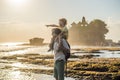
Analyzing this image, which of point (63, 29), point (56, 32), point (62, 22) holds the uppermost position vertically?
point (62, 22)

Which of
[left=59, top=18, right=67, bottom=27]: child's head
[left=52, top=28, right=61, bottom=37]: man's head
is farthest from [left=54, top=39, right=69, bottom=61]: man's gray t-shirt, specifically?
[left=59, top=18, right=67, bottom=27]: child's head

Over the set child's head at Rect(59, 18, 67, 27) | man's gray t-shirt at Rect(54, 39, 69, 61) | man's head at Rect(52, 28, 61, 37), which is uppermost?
child's head at Rect(59, 18, 67, 27)

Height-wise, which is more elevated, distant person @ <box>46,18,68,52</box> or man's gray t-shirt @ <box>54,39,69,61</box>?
distant person @ <box>46,18,68,52</box>

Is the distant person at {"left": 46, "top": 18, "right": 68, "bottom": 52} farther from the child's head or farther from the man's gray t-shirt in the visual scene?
the man's gray t-shirt

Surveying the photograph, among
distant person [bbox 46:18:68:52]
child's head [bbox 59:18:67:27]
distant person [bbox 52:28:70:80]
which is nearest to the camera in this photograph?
distant person [bbox 52:28:70:80]

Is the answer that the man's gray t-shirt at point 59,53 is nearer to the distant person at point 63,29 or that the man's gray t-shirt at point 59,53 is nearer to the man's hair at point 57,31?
the distant person at point 63,29

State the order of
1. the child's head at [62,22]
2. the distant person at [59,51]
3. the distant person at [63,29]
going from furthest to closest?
the child's head at [62,22] < the distant person at [63,29] < the distant person at [59,51]

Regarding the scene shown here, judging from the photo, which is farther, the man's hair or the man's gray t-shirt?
the man's hair

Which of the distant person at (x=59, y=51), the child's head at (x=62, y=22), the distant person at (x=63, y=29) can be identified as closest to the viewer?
the distant person at (x=59, y=51)

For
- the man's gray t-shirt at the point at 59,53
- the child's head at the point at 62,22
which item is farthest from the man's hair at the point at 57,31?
the man's gray t-shirt at the point at 59,53

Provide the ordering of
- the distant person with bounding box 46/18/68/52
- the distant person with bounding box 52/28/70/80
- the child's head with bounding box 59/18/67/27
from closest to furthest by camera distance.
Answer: the distant person with bounding box 52/28/70/80 → the distant person with bounding box 46/18/68/52 → the child's head with bounding box 59/18/67/27

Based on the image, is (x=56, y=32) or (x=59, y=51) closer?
(x=59, y=51)

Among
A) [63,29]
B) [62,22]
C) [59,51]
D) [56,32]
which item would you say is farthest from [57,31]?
[59,51]

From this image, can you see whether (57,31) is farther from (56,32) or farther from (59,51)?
(59,51)
